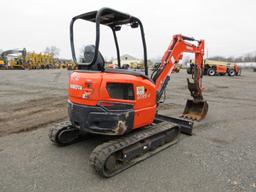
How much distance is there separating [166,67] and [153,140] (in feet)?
7.01

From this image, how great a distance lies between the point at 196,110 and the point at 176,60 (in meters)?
2.10

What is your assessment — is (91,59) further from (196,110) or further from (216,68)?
(216,68)

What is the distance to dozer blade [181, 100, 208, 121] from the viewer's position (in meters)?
6.03

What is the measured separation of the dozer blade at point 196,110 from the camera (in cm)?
603

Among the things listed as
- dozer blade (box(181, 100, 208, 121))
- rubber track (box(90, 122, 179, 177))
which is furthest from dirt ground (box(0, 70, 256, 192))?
dozer blade (box(181, 100, 208, 121))

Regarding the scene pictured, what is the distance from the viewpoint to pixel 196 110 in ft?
21.0

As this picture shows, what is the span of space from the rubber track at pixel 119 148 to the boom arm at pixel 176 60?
48.4 inches

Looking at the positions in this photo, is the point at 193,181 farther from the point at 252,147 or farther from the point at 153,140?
the point at 252,147

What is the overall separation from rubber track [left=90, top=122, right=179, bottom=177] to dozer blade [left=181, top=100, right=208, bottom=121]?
7.35 ft

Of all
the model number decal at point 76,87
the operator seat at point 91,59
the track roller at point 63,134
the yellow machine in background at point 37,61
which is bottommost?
the track roller at point 63,134

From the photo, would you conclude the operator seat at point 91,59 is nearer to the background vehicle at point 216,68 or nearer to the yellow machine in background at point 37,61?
the background vehicle at point 216,68

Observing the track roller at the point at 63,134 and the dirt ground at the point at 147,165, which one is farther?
the track roller at the point at 63,134

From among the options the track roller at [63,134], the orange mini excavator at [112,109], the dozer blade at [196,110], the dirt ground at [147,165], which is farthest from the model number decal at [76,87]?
the dozer blade at [196,110]

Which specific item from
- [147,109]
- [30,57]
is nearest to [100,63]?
[147,109]
